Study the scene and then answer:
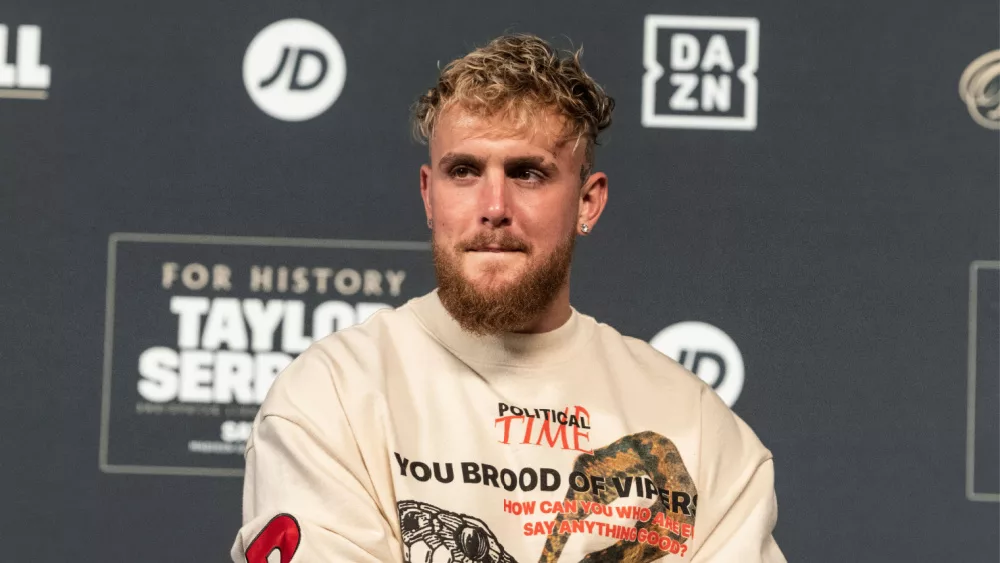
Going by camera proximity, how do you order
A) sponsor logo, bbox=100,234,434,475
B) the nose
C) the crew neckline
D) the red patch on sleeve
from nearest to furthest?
the red patch on sleeve, the nose, the crew neckline, sponsor logo, bbox=100,234,434,475

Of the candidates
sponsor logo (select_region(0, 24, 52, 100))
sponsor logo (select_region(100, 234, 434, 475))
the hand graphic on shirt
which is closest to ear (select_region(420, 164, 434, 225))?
the hand graphic on shirt

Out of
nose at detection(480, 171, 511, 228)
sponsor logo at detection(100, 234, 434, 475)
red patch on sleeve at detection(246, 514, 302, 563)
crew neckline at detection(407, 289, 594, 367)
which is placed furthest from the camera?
sponsor logo at detection(100, 234, 434, 475)

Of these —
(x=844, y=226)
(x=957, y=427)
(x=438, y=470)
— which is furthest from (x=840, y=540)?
(x=438, y=470)

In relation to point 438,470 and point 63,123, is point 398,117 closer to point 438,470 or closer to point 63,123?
point 63,123

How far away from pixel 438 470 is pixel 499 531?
0.11 meters

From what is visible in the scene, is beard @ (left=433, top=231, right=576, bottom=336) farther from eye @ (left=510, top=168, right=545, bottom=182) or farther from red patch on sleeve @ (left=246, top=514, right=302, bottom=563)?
red patch on sleeve @ (left=246, top=514, right=302, bottom=563)

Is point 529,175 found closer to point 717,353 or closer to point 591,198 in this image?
point 591,198

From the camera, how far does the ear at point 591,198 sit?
73.7 inches

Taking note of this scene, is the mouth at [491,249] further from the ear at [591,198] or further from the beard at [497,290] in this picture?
the ear at [591,198]

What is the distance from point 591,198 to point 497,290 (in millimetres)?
242

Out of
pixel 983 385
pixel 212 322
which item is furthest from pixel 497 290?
pixel 983 385

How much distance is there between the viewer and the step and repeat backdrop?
2.83 meters

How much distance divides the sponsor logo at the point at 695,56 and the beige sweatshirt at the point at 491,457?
1.09 meters

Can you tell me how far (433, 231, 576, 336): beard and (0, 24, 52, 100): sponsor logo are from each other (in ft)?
4.79
